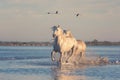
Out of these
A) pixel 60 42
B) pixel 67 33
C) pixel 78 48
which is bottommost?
pixel 78 48

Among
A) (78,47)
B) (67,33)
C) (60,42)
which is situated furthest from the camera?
(78,47)

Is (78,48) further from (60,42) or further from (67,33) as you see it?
(60,42)

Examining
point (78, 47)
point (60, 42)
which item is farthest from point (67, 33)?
point (78, 47)

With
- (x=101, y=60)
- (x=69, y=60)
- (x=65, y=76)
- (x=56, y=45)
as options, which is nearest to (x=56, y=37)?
(x=56, y=45)

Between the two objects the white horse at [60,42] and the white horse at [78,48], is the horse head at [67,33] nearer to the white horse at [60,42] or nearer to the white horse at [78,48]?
the white horse at [78,48]

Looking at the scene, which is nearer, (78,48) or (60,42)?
(60,42)

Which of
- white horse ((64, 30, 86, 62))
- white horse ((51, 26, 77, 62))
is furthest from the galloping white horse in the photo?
white horse ((51, 26, 77, 62))

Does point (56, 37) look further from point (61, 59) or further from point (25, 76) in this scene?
point (25, 76)

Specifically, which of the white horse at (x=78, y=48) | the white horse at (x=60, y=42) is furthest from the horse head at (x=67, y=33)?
the white horse at (x=60, y=42)

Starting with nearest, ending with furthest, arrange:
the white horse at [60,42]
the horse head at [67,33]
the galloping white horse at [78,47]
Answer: the white horse at [60,42] < the horse head at [67,33] < the galloping white horse at [78,47]

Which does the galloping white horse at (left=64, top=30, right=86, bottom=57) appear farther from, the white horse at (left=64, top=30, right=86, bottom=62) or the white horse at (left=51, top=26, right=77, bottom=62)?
the white horse at (left=51, top=26, right=77, bottom=62)

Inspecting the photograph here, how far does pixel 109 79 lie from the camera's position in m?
20.9

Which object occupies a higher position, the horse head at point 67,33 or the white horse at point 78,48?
the horse head at point 67,33

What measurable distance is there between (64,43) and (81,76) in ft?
27.1
